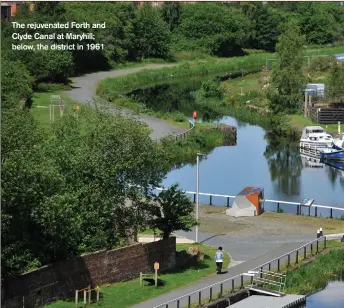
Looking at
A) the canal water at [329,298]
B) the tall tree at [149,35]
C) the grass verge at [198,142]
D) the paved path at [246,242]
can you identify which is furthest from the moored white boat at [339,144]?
the tall tree at [149,35]

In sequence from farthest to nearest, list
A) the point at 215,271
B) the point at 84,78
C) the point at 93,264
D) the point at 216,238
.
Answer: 1. the point at 84,78
2. the point at 216,238
3. the point at 215,271
4. the point at 93,264

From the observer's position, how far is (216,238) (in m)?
46.9

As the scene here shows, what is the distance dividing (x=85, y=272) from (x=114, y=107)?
29405mm

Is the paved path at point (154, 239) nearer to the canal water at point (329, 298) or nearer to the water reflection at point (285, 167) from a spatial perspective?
the canal water at point (329, 298)

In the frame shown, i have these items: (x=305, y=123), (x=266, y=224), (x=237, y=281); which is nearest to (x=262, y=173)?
(x=305, y=123)

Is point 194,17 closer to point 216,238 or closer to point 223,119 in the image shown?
point 223,119

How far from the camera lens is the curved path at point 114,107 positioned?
7621 cm

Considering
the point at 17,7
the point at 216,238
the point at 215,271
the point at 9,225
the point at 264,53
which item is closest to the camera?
the point at 9,225

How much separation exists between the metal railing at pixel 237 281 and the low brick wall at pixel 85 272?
9.58 feet

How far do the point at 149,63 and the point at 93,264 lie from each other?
269 ft

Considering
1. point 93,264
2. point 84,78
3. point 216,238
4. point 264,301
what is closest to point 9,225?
point 93,264

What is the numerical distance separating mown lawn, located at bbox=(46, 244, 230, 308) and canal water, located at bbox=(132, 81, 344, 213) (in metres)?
13.3

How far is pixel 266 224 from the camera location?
49.6m

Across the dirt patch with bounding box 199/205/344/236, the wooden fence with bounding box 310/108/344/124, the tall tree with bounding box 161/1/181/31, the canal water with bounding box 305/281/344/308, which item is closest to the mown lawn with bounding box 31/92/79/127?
the wooden fence with bounding box 310/108/344/124
